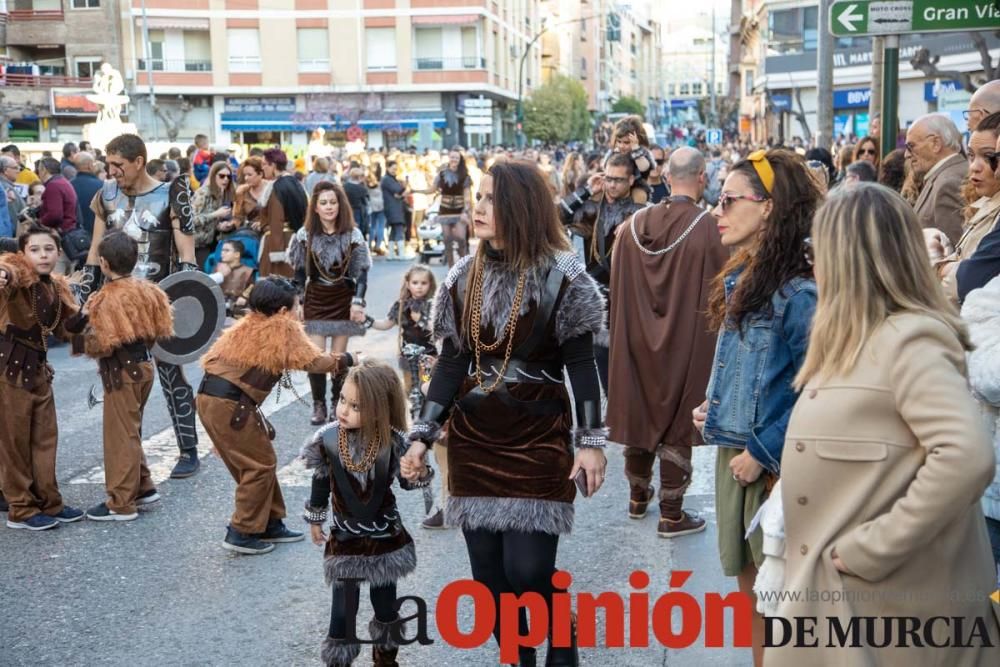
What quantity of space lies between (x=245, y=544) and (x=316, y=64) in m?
55.1

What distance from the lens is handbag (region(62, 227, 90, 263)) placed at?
15.0 metres

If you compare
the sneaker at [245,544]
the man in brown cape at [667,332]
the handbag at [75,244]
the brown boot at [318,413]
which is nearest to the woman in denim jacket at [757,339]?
the man in brown cape at [667,332]

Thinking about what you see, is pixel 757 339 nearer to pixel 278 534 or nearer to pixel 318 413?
pixel 278 534

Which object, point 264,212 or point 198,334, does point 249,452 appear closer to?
point 198,334

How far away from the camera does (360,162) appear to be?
24.3 m

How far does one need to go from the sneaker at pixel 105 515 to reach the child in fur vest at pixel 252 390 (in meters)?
0.86

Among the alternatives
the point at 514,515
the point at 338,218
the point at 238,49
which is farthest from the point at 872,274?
the point at 238,49

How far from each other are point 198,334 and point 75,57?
55716mm

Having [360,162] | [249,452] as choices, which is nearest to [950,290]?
[249,452]

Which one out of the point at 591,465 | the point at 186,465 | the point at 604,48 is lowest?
the point at 186,465

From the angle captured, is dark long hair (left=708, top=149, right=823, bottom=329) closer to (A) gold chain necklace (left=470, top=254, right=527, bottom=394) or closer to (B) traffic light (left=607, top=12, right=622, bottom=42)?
(A) gold chain necklace (left=470, top=254, right=527, bottom=394)

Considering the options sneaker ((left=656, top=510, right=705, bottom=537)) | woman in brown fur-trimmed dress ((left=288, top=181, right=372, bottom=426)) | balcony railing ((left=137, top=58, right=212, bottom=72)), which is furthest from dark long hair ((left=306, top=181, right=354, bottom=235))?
balcony railing ((left=137, top=58, right=212, bottom=72))

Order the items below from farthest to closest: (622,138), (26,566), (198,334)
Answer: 1. (622,138)
2. (198,334)
3. (26,566)

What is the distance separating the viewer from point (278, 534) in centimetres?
626
